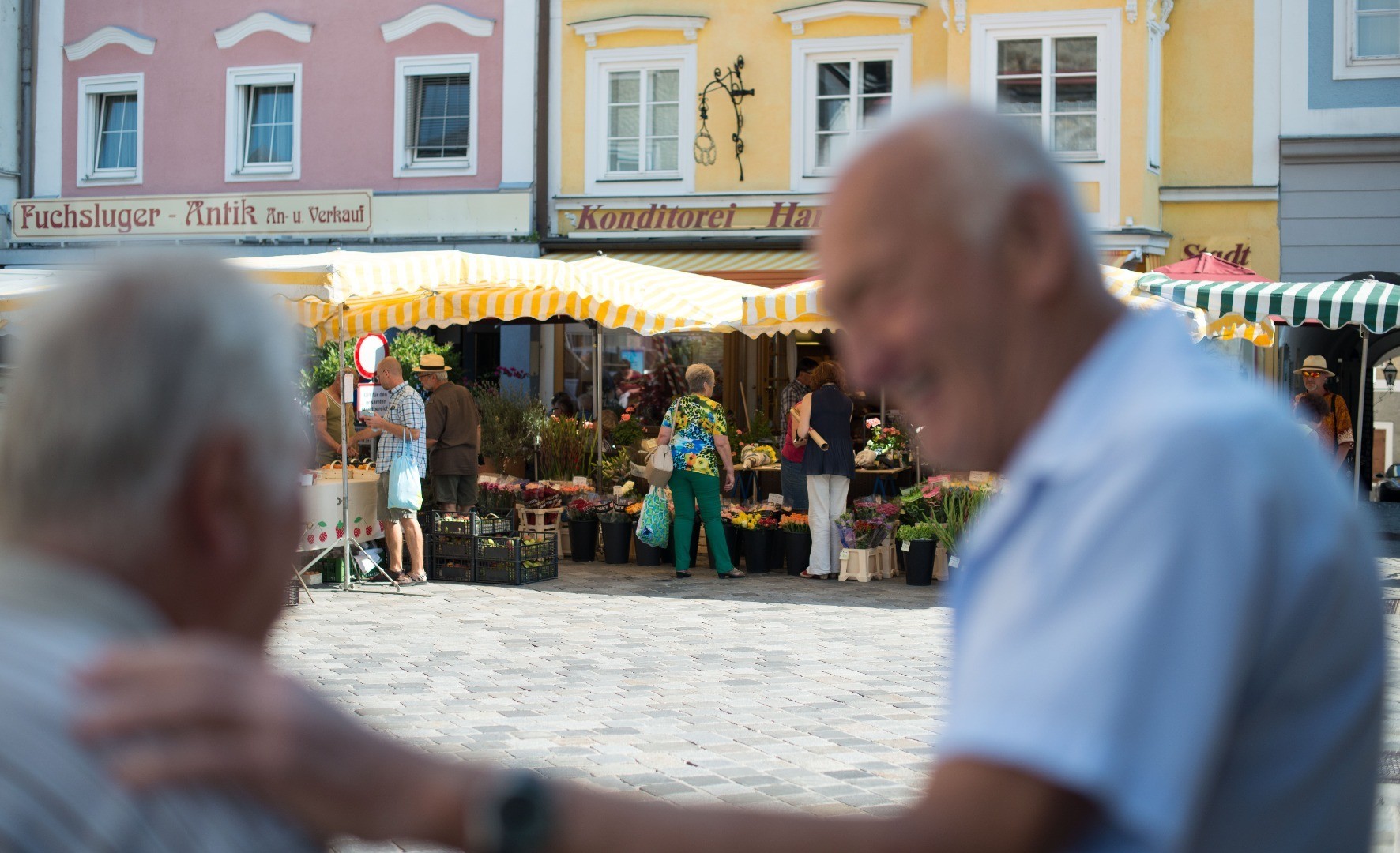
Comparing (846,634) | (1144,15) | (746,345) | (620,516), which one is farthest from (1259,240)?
(846,634)

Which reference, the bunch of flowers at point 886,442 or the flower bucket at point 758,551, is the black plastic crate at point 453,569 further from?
the bunch of flowers at point 886,442

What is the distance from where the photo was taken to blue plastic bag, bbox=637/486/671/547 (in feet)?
42.7

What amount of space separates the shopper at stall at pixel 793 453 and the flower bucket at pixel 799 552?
17.7 inches

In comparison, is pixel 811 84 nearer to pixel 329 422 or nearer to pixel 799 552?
pixel 799 552

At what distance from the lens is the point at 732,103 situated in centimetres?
1895

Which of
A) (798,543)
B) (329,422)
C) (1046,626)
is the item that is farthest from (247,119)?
(1046,626)

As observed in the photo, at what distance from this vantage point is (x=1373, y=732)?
1.10 meters

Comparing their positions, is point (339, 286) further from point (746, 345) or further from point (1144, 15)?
point (1144, 15)

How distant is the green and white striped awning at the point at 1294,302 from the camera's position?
11.3 m

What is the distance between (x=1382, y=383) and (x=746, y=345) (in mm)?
19511

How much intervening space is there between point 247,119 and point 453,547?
11277mm

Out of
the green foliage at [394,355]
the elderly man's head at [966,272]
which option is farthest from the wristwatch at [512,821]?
the green foliage at [394,355]

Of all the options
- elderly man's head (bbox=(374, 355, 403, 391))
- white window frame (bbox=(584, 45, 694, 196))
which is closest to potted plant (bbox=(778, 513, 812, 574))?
elderly man's head (bbox=(374, 355, 403, 391))

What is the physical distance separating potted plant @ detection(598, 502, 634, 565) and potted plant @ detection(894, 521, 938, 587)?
2725mm
